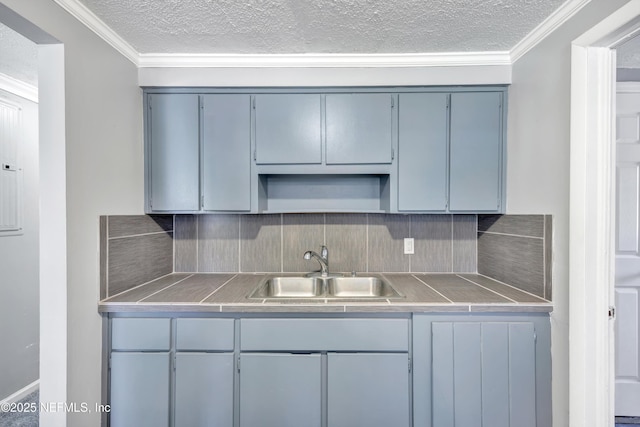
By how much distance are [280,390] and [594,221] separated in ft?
5.41

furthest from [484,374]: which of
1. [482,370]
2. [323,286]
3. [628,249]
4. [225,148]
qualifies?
[225,148]

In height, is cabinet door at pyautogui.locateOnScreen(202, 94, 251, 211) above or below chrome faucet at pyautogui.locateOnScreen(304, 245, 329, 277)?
above

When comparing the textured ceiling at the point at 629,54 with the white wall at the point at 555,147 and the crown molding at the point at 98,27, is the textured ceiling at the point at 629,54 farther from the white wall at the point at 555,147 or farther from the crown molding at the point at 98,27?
the crown molding at the point at 98,27

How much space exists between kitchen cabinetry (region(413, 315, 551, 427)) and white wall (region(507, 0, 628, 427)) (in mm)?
65

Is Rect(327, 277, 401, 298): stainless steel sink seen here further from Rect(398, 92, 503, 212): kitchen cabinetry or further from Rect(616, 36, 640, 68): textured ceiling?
Rect(616, 36, 640, 68): textured ceiling

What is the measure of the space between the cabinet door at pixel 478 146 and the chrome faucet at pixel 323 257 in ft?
3.21

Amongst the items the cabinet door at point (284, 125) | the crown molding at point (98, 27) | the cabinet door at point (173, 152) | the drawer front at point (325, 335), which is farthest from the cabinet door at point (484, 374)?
the crown molding at point (98, 27)

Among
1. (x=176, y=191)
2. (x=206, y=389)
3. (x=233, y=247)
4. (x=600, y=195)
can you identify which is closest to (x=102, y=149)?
(x=176, y=191)

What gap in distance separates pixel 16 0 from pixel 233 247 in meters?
1.57

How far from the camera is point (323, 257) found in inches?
78.8

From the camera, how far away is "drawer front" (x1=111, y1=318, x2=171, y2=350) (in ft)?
4.73

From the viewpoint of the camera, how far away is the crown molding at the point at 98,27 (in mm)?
1298

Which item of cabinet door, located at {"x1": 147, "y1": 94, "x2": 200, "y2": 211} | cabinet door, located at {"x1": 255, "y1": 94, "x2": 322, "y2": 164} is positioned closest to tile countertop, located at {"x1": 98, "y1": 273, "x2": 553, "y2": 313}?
cabinet door, located at {"x1": 147, "y1": 94, "x2": 200, "y2": 211}

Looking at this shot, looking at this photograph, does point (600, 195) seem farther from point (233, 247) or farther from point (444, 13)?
point (233, 247)
